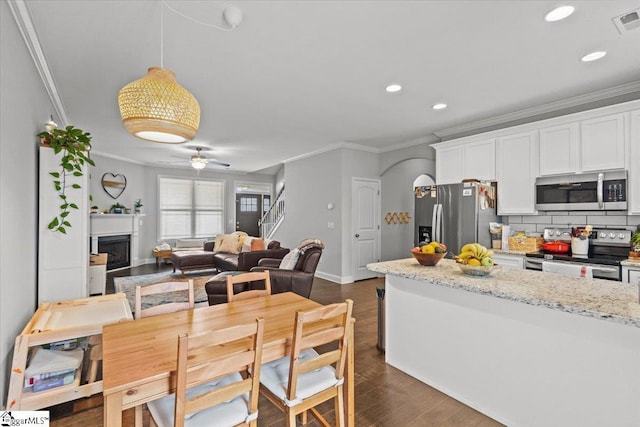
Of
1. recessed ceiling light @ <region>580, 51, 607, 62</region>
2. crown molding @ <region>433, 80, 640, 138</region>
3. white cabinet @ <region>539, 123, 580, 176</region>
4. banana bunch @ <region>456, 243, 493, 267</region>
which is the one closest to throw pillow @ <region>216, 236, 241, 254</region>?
crown molding @ <region>433, 80, 640, 138</region>

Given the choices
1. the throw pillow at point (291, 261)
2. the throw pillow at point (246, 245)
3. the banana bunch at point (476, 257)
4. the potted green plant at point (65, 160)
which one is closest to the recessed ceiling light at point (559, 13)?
the banana bunch at point (476, 257)

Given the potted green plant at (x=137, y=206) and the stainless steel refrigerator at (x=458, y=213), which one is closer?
the stainless steel refrigerator at (x=458, y=213)

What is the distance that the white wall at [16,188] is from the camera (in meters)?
1.80

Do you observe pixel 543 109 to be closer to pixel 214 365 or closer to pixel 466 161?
pixel 466 161

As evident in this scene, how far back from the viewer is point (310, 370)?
5.00ft

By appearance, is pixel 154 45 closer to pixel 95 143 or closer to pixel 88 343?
pixel 88 343

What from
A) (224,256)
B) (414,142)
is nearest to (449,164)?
(414,142)

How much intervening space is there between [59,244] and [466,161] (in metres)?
5.04

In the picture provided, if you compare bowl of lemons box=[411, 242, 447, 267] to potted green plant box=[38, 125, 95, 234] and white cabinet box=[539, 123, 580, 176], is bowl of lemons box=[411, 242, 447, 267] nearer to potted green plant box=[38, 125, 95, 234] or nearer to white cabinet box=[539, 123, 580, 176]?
white cabinet box=[539, 123, 580, 176]

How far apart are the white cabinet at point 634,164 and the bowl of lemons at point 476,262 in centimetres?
223

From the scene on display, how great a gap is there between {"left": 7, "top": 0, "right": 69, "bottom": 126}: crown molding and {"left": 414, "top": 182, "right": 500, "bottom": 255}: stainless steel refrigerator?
469 centimetres

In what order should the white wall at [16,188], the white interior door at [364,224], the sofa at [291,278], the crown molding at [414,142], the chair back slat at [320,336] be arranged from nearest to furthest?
the chair back slat at [320,336]
the white wall at [16,188]
the sofa at [291,278]
the crown molding at [414,142]
the white interior door at [364,224]

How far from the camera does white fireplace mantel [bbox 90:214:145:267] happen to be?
20.8 ft

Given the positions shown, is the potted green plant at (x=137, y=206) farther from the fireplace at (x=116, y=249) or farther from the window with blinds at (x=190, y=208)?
the fireplace at (x=116, y=249)
